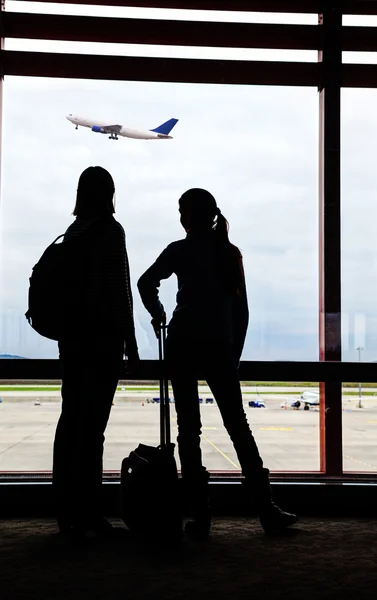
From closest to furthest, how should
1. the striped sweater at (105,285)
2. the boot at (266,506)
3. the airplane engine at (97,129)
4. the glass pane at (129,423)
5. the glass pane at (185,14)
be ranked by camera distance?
the striped sweater at (105,285) → the boot at (266,506) → the glass pane at (129,423) → the airplane engine at (97,129) → the glass pane at (185,14)

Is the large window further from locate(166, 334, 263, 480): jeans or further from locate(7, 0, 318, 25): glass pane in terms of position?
locate(166, 334, 263, 480): jeans

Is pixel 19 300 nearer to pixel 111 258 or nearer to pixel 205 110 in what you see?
pixel 111 258

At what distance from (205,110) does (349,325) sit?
1543 millimetres

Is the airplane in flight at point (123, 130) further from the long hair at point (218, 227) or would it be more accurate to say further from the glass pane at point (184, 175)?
the long hair at point (218, 227)

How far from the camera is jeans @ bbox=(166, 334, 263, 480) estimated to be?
2.99 metres

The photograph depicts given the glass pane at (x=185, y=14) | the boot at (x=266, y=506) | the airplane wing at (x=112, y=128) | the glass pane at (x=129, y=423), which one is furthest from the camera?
the glass pane at (x=185, y=14)

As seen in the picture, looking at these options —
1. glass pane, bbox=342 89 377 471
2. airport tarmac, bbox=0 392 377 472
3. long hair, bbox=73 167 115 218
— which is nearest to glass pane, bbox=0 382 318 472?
airport tarmac, bbox=0 392 377 472

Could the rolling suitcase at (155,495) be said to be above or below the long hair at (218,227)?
below

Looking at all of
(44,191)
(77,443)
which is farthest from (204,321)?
(44,191)

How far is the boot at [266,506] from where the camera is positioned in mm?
2979

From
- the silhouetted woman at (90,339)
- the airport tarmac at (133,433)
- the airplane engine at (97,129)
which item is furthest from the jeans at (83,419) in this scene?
the airplane engine at (97,129)

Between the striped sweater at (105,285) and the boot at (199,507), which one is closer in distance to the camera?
the striped sweater at (105,285)

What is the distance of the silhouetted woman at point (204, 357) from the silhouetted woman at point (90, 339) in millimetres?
258

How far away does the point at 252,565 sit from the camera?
253cm
